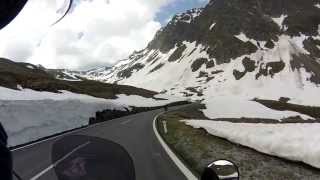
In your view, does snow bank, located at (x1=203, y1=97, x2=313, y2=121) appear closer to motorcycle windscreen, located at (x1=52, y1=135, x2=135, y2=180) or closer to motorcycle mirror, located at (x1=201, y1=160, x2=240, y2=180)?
motorcycle windscreen, located at (x1=52, y1=135, x2=135, y2=180)

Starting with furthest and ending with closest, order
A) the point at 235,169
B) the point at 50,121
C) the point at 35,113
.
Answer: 1. the point at 50,121
2. the point at 35,113
3. the point at 235,169

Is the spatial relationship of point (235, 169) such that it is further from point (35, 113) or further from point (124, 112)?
point (124, 112)

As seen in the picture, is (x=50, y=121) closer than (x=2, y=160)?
No

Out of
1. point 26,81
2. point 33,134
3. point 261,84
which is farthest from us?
point 261,84

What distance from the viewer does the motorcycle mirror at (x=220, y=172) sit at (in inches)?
76.5

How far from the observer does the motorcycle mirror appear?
194cm

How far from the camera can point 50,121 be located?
28.5 meters

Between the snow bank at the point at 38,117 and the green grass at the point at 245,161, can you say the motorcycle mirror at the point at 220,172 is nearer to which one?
the green grass at the point at 245,161

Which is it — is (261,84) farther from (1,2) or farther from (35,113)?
(1,2)

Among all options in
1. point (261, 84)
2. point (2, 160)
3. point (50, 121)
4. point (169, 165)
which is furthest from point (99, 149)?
point (261, 84)

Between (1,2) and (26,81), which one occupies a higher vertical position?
(26,81)

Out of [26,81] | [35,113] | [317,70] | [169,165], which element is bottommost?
[169,165]

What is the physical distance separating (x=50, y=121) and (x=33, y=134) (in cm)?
368

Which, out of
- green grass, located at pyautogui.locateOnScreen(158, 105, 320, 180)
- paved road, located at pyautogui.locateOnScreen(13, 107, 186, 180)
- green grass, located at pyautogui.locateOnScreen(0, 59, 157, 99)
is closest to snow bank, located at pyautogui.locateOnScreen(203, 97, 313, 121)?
green grass, located at pyautogui.locateOnScreen(0, 59, 157, 99)
